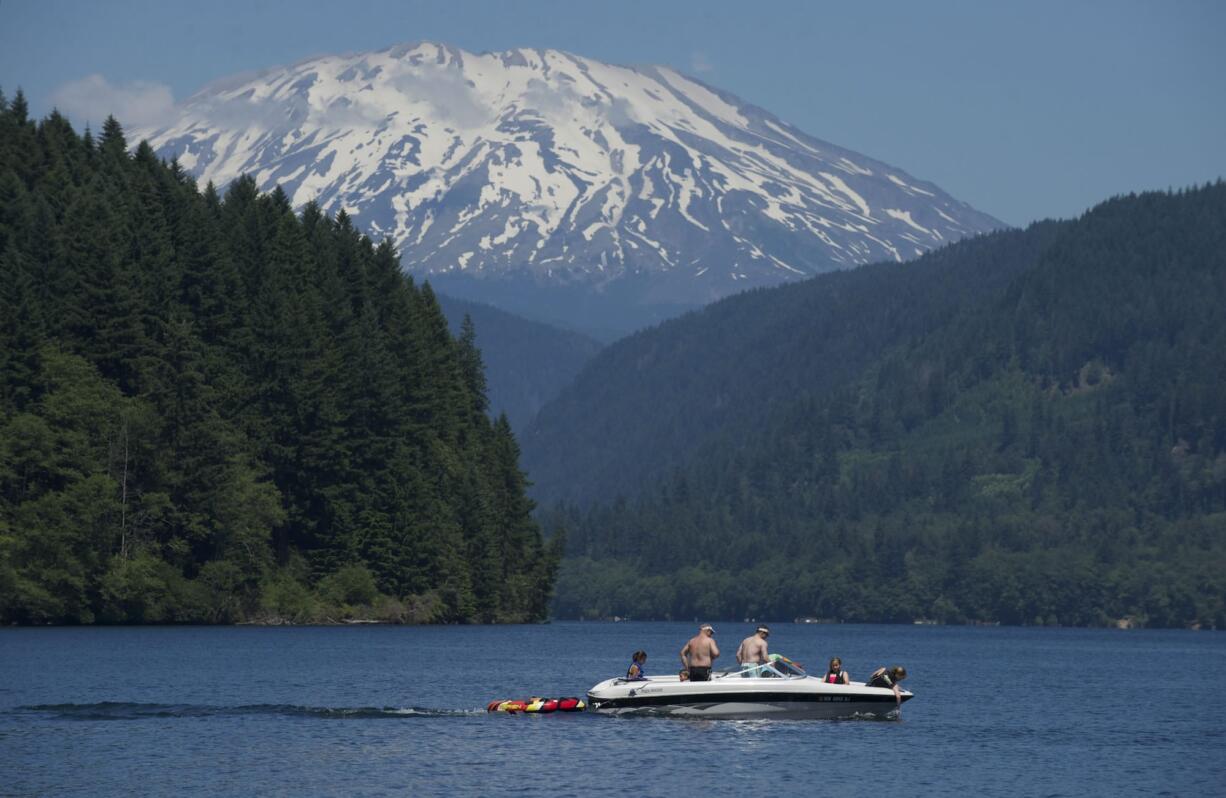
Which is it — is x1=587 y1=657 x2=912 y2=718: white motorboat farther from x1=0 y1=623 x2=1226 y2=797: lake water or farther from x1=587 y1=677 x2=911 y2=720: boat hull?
x1=0 y1=623 x2=1226 y2=797: lake water

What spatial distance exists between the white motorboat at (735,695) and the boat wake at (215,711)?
6.26 metres

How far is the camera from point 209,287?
144m

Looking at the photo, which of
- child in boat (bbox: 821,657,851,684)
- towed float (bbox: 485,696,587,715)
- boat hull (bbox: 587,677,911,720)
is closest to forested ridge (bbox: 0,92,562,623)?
towed float (bbox: 485,696,587,715)

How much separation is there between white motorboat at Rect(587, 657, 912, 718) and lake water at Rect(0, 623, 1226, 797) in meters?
0.71

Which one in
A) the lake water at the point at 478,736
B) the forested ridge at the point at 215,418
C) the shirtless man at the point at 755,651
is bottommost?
the lake water at the point at 478,736

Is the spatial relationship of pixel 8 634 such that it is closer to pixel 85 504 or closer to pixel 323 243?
pixel 85 504

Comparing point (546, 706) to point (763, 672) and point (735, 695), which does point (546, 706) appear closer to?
point (735, 695)

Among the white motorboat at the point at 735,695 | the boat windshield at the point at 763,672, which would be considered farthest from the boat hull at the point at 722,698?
the boat windshield at the point at 763,672

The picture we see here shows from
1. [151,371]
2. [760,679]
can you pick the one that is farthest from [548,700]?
[151,371]

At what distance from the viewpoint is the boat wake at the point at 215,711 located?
7344cm

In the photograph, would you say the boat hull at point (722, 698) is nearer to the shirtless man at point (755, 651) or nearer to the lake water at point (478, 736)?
the lake water at point (478, 736)

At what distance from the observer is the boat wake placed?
241 ft

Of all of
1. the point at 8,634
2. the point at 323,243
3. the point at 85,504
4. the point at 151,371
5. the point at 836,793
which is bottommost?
the point at 836,793

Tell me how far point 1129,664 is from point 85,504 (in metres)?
74.8
